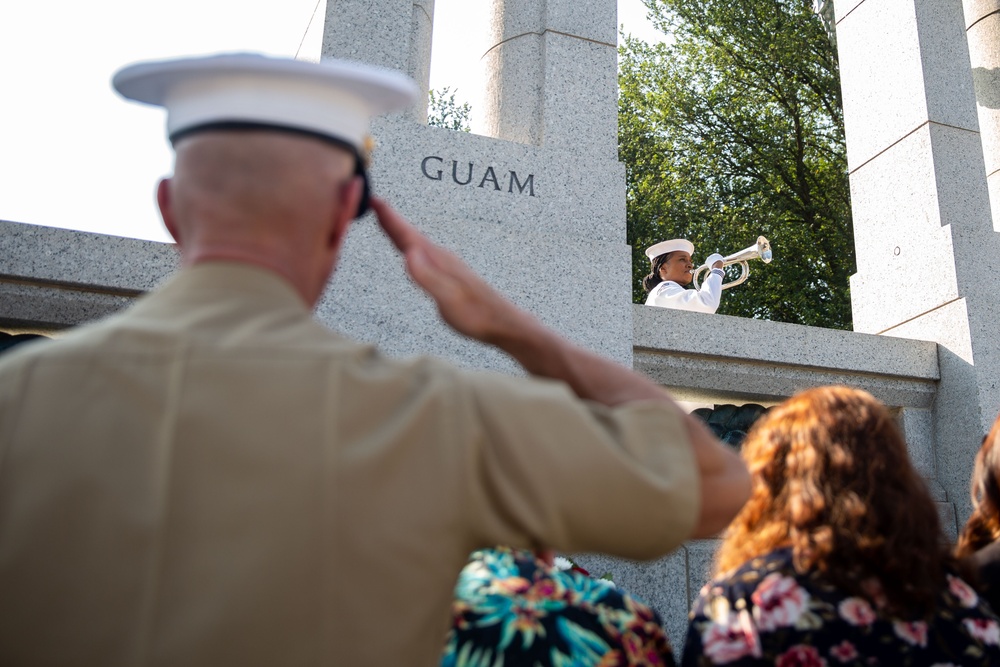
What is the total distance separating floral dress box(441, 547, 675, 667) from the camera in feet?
5.76

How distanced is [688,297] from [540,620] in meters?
6.79

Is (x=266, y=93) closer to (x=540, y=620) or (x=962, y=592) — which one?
(x=540, y=620)

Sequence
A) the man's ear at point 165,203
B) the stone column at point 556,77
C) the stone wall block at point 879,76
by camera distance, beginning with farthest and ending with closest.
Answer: the stone wall block at point 879,76 < the stone column at point 556,77 < the man's ear at point 165,203

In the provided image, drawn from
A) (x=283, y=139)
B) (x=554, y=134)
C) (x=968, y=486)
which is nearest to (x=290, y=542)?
(x=283, y=139)

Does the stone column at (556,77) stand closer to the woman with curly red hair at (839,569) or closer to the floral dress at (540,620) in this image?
the woman with curly red hair at (839,569)

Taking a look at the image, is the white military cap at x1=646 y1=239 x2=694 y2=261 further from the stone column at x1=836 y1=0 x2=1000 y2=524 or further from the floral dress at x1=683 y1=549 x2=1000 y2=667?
the floral dress at x1=683 y1=549 x2=1000 y2=667

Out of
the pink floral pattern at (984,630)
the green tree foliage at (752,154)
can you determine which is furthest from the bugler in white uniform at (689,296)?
the green tree foliage at (752,154)

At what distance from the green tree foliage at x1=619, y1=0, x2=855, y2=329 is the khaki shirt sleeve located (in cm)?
1845

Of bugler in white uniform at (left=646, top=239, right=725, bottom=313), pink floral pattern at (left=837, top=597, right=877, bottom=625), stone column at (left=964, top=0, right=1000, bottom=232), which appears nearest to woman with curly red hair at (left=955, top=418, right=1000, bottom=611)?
pink floral pattern at (left=837, top=597, right=877, bottom=625)

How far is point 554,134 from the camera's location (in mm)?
5758

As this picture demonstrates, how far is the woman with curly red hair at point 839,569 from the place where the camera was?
2.15m

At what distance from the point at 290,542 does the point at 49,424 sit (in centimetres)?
36

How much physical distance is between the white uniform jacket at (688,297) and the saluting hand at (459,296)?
6.74 meters

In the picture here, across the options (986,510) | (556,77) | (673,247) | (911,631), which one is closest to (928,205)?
(673,247)
